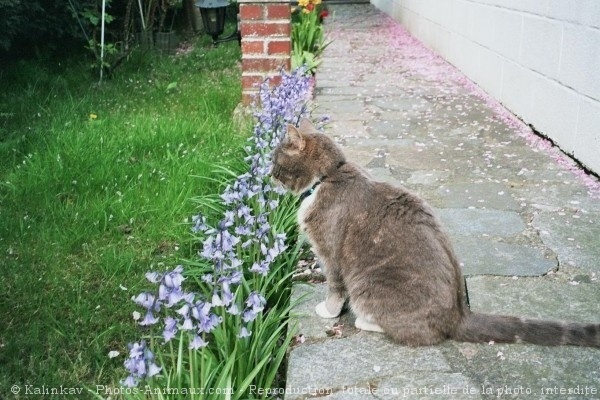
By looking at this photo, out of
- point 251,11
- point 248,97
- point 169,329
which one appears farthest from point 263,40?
point 169,329

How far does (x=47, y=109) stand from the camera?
5.29 m

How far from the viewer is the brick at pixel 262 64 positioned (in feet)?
17.9

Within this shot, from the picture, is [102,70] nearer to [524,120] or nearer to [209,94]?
[209,94]

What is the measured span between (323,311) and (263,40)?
11.2ft

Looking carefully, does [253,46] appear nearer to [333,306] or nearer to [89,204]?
[89,204]

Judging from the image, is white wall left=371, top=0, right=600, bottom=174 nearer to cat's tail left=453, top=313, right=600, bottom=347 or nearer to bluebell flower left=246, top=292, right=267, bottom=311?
cat's tail left=453, top=313, right=600, bottom=347

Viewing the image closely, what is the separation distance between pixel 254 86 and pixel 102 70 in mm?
1907

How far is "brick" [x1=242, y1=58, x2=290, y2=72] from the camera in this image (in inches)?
215

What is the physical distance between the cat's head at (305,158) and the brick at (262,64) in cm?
293

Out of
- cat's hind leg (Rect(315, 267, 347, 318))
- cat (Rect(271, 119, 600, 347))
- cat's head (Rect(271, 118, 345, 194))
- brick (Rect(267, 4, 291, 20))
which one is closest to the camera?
cat (Rect(271, 119, 600, 347))

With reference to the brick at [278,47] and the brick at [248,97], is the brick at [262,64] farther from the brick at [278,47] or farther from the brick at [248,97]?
the brick at [248,97]

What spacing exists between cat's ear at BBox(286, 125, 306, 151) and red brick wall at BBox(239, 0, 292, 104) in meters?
2.89

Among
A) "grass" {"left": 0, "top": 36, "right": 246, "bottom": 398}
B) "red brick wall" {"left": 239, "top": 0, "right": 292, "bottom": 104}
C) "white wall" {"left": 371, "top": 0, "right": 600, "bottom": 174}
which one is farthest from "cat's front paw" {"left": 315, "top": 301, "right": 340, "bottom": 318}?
"red brick wall" {"left": 239, "top": 0, "right": 292, "bottom": 104}

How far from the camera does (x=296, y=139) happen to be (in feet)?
8.50
